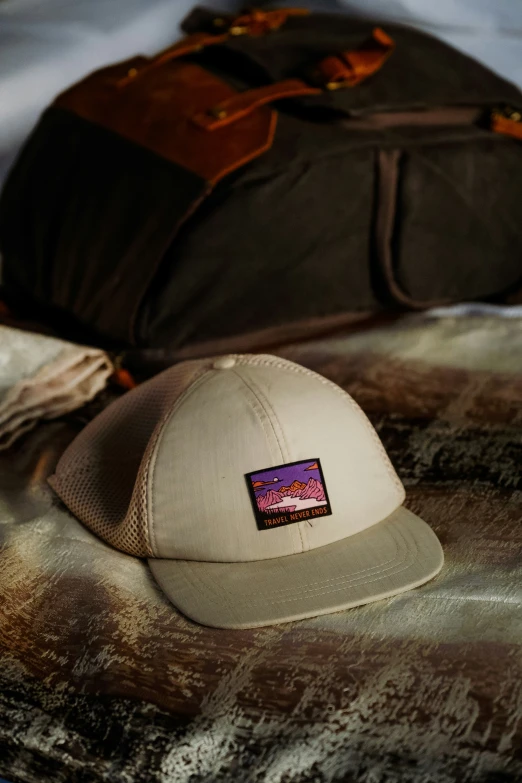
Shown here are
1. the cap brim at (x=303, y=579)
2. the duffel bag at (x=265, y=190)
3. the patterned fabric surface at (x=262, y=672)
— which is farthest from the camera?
the duffel bag at (x=265, y=190)

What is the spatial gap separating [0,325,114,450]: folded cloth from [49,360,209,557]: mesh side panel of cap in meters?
0.11

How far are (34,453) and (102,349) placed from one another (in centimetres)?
25

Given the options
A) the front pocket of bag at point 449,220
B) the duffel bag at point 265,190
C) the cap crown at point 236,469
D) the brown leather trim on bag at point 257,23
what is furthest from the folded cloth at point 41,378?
the brown leather trim on bag at point 257,23

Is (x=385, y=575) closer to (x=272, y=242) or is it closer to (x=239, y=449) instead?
(x=239, y=449)

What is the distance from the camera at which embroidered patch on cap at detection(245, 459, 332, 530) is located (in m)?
0.70

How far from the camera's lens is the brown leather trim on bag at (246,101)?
3.60 ft

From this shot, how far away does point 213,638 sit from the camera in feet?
2.13

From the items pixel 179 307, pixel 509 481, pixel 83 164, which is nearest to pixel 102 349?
pixel 179 307

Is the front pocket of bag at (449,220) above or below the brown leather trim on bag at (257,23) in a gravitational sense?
below

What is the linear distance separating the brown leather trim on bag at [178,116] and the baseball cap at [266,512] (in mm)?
396

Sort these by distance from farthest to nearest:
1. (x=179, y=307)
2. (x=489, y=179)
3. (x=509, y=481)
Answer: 1. (x=489, y=179)
2. (x=179, y=307)
3. (x=509, y=481)

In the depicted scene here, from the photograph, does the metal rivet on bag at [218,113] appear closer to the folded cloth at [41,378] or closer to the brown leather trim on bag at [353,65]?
the brown leather trim on bag at [353,65]

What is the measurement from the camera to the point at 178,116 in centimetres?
112

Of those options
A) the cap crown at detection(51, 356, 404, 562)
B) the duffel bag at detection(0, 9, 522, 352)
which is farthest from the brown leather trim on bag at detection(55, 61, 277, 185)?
the cap crown at detection(51, 356, 404, 562)
